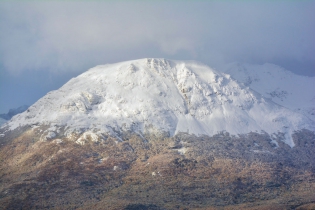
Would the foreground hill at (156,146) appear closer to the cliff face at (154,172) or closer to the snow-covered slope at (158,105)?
the cliff face at (154,172)

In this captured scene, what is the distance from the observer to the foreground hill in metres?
91.0

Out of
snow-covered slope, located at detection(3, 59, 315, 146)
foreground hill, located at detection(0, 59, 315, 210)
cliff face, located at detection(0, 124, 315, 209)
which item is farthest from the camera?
snow-covered slope, located at detection(3, 59, 315, 146)

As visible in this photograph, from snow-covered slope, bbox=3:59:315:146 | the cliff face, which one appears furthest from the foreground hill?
snow-covered slope, bbox=3:59:315:146

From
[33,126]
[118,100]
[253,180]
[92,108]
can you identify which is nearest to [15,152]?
[33,126]

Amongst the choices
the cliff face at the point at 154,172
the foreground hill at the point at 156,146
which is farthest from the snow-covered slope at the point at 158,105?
the cliff face at the point at 154,172

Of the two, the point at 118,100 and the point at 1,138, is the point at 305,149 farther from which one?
Answer: the point at 1,138

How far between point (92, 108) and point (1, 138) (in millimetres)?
35709

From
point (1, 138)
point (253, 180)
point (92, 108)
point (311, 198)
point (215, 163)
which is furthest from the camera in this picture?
point (92, 108)

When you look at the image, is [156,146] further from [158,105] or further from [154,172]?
[158,105]

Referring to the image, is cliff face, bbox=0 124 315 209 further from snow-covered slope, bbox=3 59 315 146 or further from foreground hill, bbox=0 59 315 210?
snow-covered slope, bbox=3 59 315 146

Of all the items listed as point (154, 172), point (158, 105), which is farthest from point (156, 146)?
point (158, 105)

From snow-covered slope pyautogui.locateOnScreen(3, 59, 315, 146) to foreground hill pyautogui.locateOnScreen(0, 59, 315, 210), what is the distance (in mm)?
453

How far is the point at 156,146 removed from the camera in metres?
122

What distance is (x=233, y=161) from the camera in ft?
372
